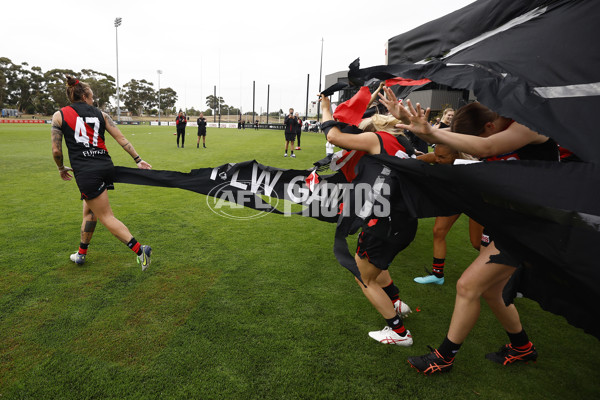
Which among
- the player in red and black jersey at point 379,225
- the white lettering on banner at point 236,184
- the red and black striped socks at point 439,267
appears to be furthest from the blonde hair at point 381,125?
the red and black striped socks at point 439,267

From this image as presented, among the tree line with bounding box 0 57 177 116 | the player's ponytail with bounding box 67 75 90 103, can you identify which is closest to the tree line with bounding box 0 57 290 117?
the tree line with bounding box 0 57 177 116

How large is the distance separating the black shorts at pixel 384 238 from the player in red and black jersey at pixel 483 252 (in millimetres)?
Answer: 499

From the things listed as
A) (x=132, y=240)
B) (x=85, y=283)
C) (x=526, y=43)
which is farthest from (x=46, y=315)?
(x=526, y=43)

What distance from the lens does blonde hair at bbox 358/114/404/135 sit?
95.3 inches

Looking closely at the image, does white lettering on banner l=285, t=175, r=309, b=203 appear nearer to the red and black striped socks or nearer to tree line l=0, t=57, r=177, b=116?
the red and black striped socks

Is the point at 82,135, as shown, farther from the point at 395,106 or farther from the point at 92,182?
the point at 395,106

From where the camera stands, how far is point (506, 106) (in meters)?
1.67

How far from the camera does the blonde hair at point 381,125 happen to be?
242cm

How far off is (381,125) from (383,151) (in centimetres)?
21

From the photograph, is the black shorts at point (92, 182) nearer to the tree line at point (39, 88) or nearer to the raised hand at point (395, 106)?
the raised hand at point (395, 106)

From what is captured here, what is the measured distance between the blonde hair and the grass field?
1.75 meters

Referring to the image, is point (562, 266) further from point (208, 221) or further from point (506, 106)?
point (208, 221)

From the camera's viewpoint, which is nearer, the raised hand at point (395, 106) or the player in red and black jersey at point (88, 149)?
the raised hand at point (395, 106)

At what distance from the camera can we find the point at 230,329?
9.41ft
